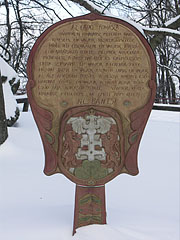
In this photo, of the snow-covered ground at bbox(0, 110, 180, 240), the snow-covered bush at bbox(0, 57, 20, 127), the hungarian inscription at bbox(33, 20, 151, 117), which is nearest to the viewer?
the hungarian inscription at bbox(33, 20, 151, 117)

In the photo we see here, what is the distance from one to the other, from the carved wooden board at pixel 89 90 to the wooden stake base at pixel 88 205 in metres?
0.10

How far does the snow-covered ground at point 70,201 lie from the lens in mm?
2201

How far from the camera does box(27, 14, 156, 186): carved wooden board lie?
6.86 feet

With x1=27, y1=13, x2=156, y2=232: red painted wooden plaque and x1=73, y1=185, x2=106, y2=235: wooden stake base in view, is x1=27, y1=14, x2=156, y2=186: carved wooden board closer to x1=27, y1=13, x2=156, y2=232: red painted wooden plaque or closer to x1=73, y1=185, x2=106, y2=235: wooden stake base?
x1=27, y1=13, x2=156, y2=232: red painted wooden plaque

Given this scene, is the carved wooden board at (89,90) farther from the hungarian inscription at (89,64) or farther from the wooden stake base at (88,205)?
the wooden stake base at (88,205)

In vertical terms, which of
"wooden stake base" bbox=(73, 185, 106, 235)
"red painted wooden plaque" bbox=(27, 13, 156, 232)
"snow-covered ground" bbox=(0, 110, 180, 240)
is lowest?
"snow-covered ground" bbox=(0, 110, 180, 240)

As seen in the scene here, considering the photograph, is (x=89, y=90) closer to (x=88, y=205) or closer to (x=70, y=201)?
(x=88, y=205)

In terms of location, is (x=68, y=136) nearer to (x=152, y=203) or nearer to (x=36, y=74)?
(x=36, y=74)

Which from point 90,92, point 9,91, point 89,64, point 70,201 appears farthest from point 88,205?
point 9,91

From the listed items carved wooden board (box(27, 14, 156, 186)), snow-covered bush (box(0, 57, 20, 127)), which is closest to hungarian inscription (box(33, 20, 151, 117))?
carved wooden board (box(27, 14, 156, 186))

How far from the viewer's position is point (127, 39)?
2100 millimetres

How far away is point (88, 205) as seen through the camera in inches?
86.9

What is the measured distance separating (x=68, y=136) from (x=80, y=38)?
0.72 metres

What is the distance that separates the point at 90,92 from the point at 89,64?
20 centimetres
